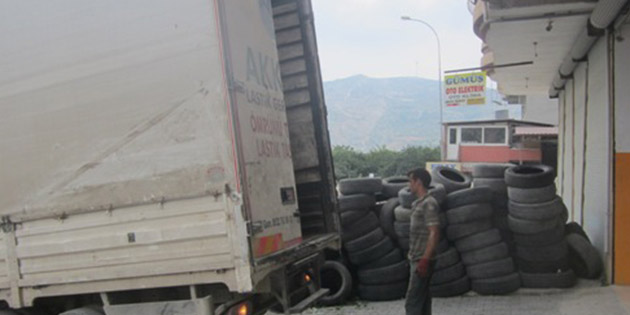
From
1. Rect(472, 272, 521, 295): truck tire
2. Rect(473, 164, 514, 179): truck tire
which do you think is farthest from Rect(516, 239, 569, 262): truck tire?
Rect(473, 164, 514, 179): truck tire

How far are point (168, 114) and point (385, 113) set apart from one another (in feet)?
630

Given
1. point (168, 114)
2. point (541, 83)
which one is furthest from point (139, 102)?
point (541, 83)

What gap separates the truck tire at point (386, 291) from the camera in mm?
7500

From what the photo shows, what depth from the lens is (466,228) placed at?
24.0 ft

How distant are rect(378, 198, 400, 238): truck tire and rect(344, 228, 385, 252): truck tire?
22 centimetres

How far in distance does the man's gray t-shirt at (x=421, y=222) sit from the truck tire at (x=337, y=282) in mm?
2093

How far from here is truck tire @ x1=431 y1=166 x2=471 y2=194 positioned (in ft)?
25.6

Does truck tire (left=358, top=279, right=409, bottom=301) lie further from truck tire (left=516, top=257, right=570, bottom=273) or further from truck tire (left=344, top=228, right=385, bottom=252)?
truck tire (left=516, top=257, right=570, bottom=273)

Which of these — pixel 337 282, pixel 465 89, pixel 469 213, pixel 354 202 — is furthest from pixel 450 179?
pixel 465 89

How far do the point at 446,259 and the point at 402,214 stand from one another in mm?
780

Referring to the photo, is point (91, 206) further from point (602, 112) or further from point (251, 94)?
point (602, 112)

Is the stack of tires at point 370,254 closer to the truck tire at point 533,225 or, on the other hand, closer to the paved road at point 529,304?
the paved road at point 529,304

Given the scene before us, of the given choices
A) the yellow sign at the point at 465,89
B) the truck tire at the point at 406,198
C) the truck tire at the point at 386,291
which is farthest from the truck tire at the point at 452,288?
the yellow sign at the point at 465,89

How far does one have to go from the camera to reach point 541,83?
47.9 feet
